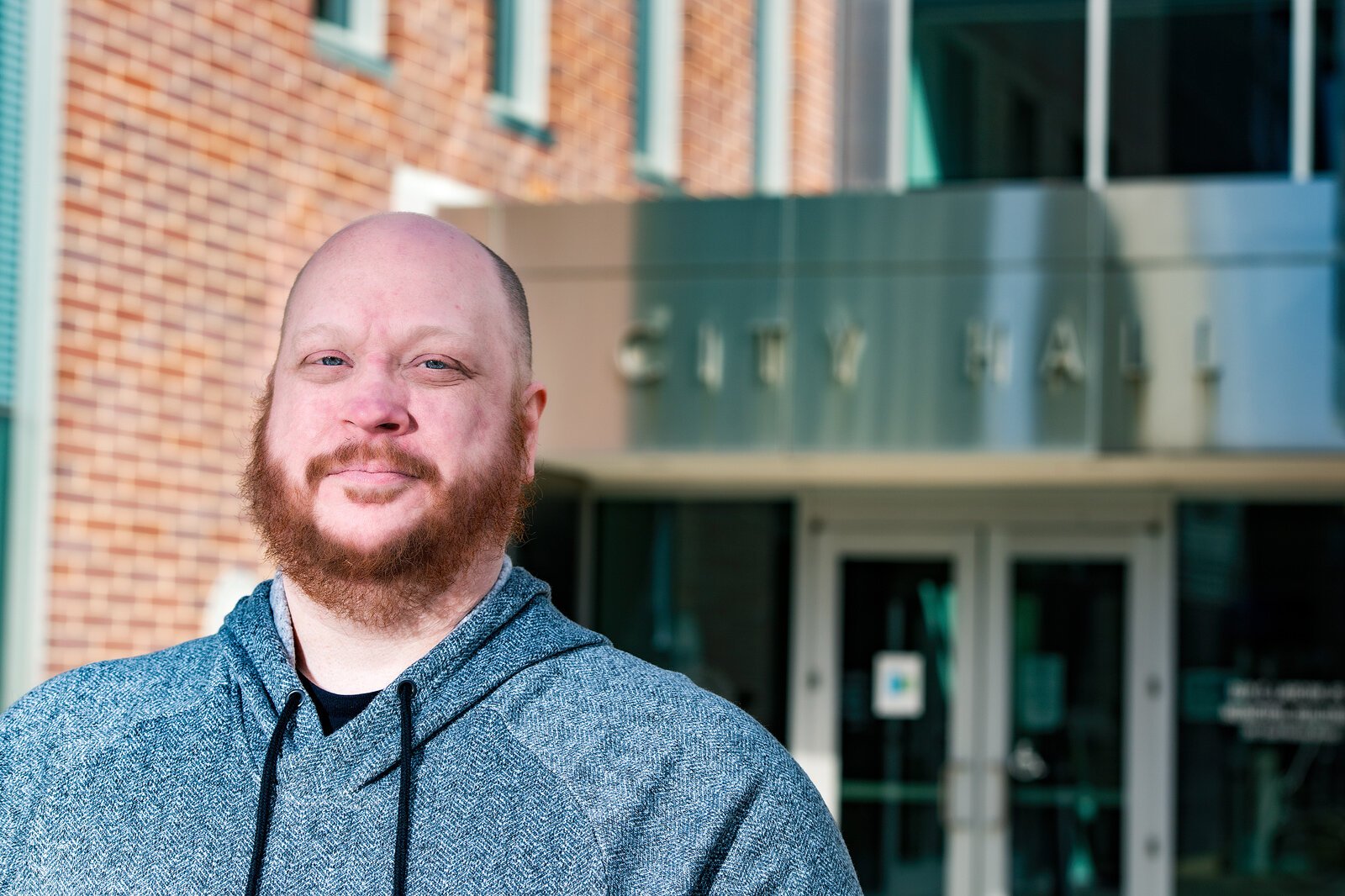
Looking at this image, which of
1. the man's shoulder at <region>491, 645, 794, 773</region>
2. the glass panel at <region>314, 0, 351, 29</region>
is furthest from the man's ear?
the glass panel at <region>314, 0, 351, 29</region>

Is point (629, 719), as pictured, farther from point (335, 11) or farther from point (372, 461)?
point (335, 11)

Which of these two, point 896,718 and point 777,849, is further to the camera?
point 896,718

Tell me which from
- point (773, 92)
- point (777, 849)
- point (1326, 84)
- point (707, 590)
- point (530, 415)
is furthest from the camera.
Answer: point (773, 92)

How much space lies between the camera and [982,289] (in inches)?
388

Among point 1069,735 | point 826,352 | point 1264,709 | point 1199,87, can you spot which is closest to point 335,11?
point 826,352

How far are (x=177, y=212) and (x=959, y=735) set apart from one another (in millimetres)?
5587

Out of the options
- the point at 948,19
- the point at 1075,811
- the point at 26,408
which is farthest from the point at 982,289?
the point at 26,408

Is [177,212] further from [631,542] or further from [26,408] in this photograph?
[631,542]

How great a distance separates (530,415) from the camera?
2154 millimetres

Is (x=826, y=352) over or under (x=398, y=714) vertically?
over

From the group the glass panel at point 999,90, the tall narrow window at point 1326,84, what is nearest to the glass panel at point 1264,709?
the tall narrow window at point 1326,84

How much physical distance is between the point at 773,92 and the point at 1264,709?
19.9 feet

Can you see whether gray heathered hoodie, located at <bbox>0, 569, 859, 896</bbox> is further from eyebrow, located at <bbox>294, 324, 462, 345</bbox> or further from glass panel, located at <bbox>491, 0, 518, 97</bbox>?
glass panel, located at <bbox>491, 0, 518, 97</bbox>

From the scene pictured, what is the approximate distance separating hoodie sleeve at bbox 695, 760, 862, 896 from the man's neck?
383 mm
